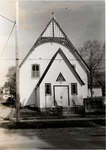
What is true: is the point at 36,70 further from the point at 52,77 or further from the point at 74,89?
the point at 74,89

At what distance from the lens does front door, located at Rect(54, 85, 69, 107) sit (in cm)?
421

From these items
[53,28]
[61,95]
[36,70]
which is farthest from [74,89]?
[53,28]

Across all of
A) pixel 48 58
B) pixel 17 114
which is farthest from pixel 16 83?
pixel 48 58

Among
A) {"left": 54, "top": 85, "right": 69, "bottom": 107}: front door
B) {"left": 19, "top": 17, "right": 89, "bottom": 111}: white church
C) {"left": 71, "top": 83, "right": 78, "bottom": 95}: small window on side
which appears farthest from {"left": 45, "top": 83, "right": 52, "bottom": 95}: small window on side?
{"left": 71, "top": 83, "right": 78, "bottom": 95}: small window on side

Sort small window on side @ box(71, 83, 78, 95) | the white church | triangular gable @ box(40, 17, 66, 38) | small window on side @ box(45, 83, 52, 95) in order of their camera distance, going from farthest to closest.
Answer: small window on side @ box(45, 83, 52, 95) → small window on side @ box(71, 83, 78, 95) → the white church → triangular gable @ box(40, 17, 66, 38)

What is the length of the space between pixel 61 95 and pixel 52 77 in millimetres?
551

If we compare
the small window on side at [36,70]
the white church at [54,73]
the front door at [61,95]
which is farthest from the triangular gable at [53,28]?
the front door at [61,95]

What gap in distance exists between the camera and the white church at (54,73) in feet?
13.7

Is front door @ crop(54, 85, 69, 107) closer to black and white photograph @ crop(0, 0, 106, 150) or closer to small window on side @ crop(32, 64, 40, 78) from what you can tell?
black and white photograph @ crop(0, 0, 106, 150)

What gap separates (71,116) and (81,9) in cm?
172

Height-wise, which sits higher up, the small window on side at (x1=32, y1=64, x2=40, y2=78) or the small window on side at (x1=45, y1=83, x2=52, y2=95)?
the small window on side at (x1=32, y1=64, x2=40, y2=78)

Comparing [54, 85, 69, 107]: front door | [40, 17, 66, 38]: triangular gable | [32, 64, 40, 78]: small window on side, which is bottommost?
[54, 85, 69, 107]: front door

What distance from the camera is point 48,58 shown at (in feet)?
16.5

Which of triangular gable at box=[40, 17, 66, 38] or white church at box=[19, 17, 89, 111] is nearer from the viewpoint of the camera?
triangular gable at box=[40, 17, 66, 38]
